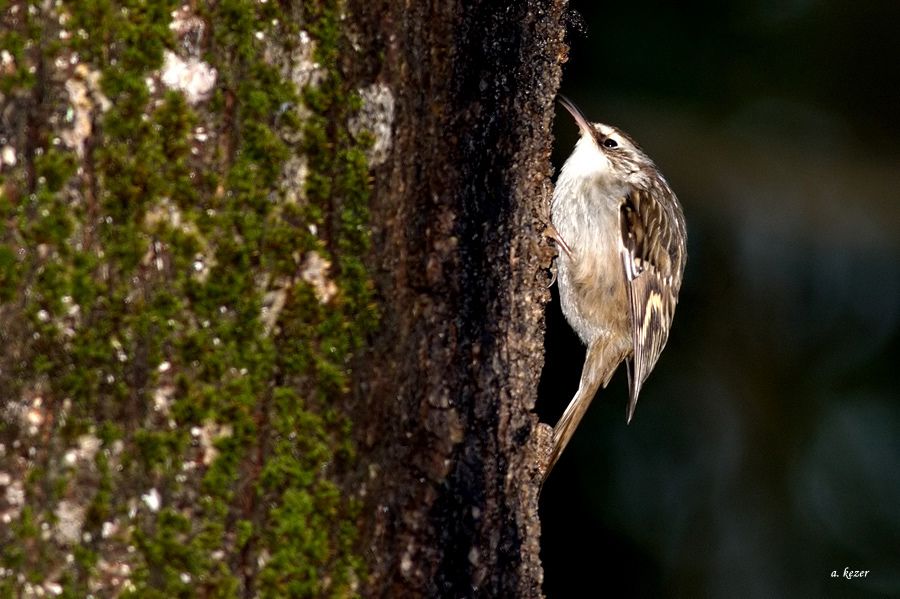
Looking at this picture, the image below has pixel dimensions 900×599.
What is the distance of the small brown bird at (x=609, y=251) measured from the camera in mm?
3379

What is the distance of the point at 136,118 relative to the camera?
52.6 inches

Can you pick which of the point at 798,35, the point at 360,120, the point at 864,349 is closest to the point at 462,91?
the point at 360,120

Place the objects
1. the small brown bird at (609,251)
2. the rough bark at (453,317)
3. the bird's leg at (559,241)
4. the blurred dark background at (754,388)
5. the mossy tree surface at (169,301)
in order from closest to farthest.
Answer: the mossy tree surface at (169,301) < the rough bark at (453,317) < the bird's leg at (559,241) < the small brown bird at (609,251) < the blurred dark background at (754,388)

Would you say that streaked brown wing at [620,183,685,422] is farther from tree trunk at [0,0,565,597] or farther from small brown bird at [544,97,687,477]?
tree trunk at [0,0,565,597]

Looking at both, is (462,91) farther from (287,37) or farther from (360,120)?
(287,37)

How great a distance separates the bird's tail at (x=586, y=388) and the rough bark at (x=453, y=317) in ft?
4.88

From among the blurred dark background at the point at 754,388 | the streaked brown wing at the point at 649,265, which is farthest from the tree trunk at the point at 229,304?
the blurred dark background at the point at 754,388

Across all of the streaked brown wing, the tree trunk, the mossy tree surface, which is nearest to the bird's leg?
the streaked brown wing

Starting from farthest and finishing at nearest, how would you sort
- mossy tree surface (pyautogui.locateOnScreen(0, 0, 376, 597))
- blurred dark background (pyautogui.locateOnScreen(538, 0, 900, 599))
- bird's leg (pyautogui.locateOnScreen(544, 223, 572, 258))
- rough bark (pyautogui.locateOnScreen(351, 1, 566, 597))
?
blurred dark background (pyautogui.locateOnScreen(538, 0, 900, 599)) < bird's leg (pyautogui.locateOnScreen(544, 223, 572, 258)) < rough bark (pyautogui.locateOnScreen(351, 1, 566, 597)) < mossy tree surface (pyautogui.locateOnScreen(0, 0, 376, 597))

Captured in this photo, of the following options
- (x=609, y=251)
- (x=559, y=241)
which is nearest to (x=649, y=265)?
(x=609, y=251)

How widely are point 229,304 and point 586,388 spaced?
7.29 ft

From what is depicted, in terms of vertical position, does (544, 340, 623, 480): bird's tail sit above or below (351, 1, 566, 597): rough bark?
below

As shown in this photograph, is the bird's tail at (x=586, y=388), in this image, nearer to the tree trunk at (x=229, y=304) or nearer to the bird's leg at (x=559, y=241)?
the bird's leg at (x=559, y=241)

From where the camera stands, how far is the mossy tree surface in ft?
4.29
